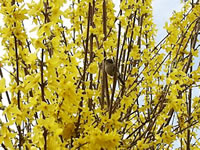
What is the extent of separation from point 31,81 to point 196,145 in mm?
2391

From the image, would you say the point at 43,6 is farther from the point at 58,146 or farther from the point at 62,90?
the point at 58,146

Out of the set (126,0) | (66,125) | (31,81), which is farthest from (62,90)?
(126,0)

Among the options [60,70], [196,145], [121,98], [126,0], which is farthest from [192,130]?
[60,70]

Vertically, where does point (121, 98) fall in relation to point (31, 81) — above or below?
above

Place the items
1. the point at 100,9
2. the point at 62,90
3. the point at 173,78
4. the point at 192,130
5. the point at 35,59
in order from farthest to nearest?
the point at 192,130 → the point at 100,9 → the point at 173,78 → the point at 62,90 → the point at 35,59

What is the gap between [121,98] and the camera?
2234 mm

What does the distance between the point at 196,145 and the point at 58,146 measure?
2.26 meters

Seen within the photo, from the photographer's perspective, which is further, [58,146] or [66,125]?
[66,125]

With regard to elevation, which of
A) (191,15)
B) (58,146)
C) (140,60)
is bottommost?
(58,146)

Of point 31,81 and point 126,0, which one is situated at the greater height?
point 126,0

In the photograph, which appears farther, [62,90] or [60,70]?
[60,70]

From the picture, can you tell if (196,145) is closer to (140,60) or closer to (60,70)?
(140,60)

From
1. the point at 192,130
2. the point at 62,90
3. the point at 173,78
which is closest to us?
the point at 62,90

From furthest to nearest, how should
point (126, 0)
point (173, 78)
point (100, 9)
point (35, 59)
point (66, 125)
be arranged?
point (100, 9) → point (126, 0) → point (173, 78) → point (66, 125) → point (35, 59)
